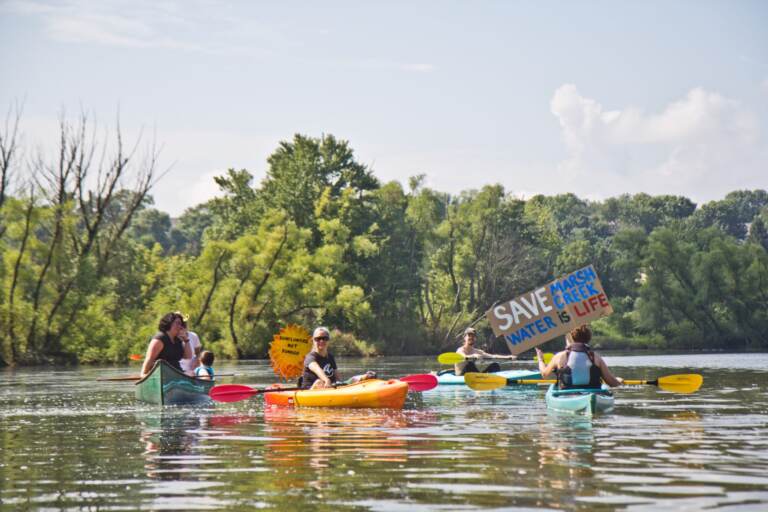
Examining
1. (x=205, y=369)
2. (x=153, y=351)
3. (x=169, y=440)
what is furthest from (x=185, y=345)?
(x=169, y=440)

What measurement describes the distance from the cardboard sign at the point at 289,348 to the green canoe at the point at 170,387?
76.2 inches

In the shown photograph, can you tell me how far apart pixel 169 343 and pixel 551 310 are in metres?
8.50

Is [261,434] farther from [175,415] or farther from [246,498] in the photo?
[246,498]

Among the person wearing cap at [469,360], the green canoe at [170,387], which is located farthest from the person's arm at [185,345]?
the person wearing cap at [469,360]

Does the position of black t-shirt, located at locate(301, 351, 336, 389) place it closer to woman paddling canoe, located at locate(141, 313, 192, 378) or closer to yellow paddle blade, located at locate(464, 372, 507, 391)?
woman paddling canoe, located at locate(141, 313, 192, 378)

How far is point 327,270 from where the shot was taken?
6419 centimetres

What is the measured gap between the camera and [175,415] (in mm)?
17875

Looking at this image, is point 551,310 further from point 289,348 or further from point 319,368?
point 319,368

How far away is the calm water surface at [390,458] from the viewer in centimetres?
901

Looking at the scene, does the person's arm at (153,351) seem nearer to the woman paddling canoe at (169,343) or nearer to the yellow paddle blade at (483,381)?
the woman paddling canoe at (169,343)

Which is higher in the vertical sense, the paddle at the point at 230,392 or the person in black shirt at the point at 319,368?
the person in black shirt at the point at 319,368

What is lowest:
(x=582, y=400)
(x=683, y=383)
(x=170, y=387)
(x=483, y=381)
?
(x=582, y=400)

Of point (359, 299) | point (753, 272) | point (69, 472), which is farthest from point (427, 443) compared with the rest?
point (753, 272)

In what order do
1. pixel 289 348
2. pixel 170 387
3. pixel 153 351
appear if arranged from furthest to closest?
pixel 289 348
pixel 170 387
pixel 153 351
